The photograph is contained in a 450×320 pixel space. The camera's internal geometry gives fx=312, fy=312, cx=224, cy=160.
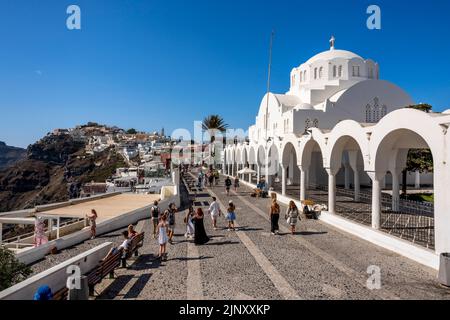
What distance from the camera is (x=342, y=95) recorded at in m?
26.9

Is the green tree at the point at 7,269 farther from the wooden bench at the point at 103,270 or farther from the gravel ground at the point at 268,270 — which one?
the gravel ground at the point at 268,270

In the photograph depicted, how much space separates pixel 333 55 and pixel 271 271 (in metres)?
30.7

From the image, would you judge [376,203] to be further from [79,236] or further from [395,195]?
[79,236]

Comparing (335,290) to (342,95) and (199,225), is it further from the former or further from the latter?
(342,95)

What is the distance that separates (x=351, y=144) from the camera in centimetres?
1659

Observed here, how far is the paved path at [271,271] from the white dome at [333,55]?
26325 millimetres

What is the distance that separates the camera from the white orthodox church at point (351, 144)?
25.2ft

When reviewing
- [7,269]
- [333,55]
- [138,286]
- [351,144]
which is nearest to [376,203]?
[351,144]

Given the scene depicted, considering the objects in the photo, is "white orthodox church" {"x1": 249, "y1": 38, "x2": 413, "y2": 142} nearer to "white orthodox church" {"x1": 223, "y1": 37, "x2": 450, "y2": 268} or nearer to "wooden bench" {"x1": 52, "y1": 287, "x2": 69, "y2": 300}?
"white orthodox church" {"x1": 223, "y1": 37, "x2": 450, "y2": 268}

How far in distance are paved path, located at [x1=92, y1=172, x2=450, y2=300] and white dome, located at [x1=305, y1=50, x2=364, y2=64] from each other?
2633 cm

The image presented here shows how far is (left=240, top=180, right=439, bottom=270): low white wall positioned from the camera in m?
7.49

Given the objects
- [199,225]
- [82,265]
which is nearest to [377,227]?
[199,225]

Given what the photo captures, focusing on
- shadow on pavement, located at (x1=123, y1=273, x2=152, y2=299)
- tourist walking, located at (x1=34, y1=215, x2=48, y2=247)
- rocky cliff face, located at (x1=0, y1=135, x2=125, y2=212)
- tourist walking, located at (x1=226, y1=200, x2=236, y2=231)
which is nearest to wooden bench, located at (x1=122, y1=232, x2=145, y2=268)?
shadow on pavement, located at (x1=123, y1=273, x2=152, y2=299)

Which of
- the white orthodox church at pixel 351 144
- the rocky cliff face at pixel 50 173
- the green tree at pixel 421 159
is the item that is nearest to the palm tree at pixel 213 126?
the white orthodox church at pixel 351 144
